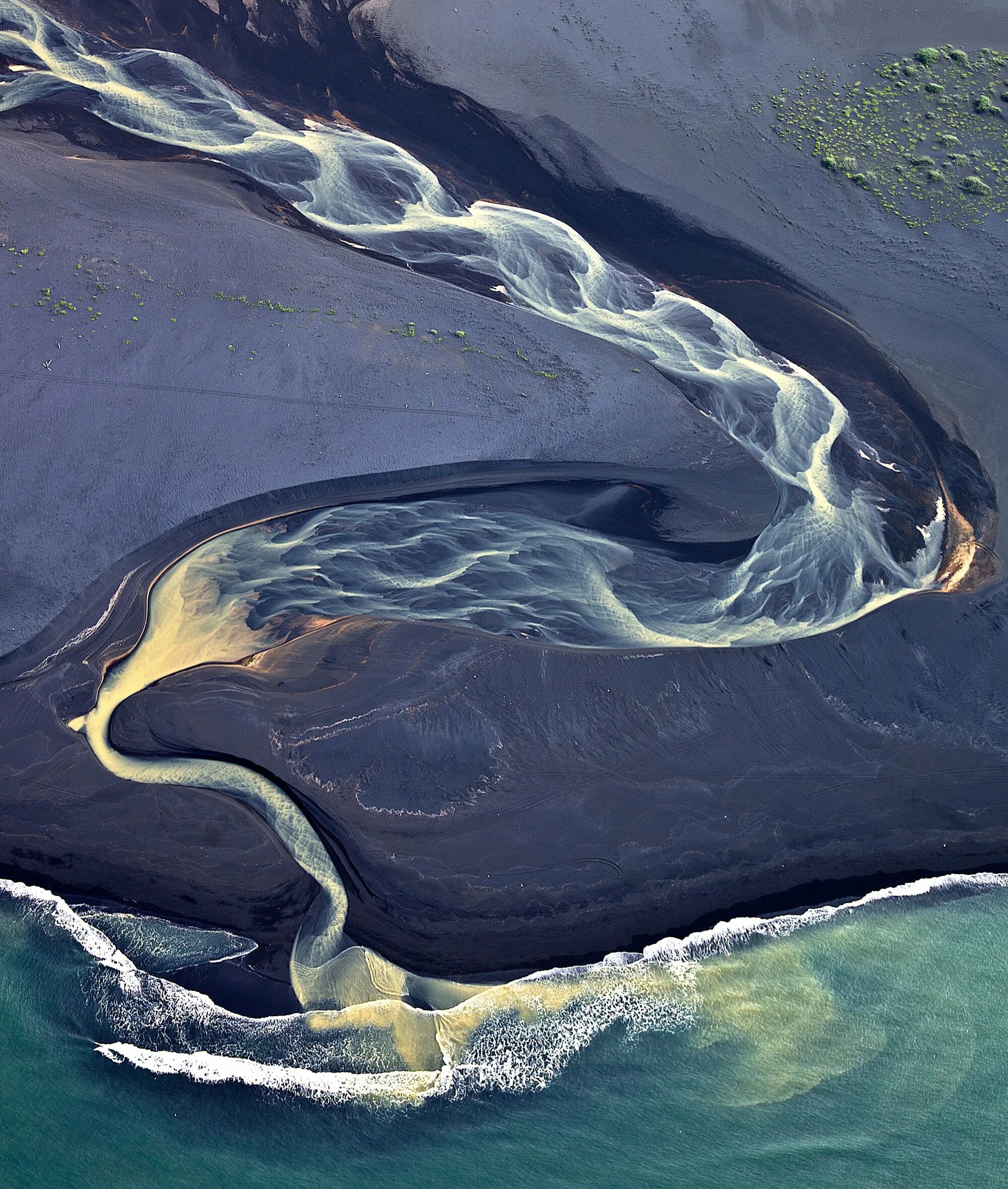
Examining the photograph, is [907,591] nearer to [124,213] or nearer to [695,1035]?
[695,1035]

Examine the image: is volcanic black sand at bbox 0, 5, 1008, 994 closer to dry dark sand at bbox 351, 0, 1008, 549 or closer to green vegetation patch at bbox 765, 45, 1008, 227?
dry dark sand at bbox 351, 0, 1008, 549

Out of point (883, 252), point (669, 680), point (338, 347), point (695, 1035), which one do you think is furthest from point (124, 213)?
point (695, 1035)

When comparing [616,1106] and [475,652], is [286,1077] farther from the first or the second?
[475,652]

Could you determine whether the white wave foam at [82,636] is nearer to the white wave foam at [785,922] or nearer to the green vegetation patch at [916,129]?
the white wave foam at [785,922]

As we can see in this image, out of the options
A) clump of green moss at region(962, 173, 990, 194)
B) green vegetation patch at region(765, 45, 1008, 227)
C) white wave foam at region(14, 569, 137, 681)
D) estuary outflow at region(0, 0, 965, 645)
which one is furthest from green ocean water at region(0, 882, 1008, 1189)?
clump of green moss at region(962, 173, 990, 194)

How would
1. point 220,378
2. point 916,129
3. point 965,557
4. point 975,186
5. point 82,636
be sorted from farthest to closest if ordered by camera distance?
1. point 916,129
2. point 975,186
3. point 965,557
4. point 220,378
5. point 82,636

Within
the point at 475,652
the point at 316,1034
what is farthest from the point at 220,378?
the point at 316,1034
